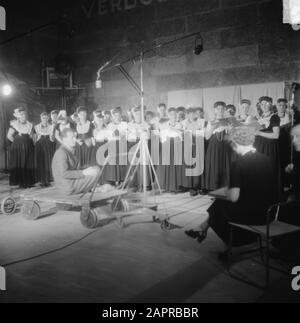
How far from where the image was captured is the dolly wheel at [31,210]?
622cm

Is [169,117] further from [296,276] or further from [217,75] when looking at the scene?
[296,276]

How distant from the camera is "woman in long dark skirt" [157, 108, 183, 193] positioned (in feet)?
26.7

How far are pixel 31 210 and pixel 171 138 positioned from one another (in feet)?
11.1

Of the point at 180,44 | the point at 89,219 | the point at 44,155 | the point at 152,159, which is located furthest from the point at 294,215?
the point at 180,44

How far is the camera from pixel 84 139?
9258 millimetres

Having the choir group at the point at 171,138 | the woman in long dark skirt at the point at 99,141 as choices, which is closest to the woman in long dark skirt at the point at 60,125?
the choir group at the point at 171,138

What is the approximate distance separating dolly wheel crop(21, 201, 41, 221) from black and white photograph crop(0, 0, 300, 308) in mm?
27

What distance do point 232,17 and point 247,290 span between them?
8937 mm

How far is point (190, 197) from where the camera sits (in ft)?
25.6

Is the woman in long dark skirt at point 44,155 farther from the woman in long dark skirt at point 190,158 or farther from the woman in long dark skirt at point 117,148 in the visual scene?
the woman in long dark skirt at point 190,158

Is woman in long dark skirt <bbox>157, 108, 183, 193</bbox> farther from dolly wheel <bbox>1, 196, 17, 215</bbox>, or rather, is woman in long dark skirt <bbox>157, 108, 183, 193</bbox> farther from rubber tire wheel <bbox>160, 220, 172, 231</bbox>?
dolly wheel <bbox>1, 196, 17, 215</bbox>

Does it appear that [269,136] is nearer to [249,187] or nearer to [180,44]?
[249,187]

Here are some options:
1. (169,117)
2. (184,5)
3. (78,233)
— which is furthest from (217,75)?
Result: (78,233)

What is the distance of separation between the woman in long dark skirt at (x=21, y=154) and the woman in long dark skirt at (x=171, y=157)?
11.5ft
